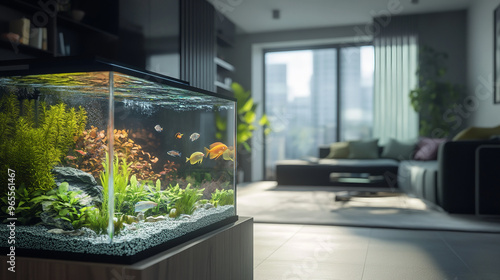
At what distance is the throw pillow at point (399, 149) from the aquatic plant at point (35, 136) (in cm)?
590

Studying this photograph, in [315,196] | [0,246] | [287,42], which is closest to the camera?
[0,246]

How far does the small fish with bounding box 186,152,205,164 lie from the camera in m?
1.32

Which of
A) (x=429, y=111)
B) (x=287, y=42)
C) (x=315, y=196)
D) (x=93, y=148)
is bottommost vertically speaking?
(x=315, y=196)

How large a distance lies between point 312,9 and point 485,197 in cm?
399

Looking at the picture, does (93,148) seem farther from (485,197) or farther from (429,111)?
(429,111)

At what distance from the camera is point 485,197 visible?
3316 millimetres

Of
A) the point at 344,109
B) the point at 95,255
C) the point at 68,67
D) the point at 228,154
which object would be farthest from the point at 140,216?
the point at 344,109

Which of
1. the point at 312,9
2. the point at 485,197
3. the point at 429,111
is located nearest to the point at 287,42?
the point at 312,9

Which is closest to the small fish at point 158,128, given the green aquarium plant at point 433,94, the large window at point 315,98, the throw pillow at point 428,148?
the throw pillow at point 428,148

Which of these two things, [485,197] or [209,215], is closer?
[209,215]

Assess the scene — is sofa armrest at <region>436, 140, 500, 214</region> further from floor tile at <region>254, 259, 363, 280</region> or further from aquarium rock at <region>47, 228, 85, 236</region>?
aquarium rock at <region>47, 228, 85, 236</region>

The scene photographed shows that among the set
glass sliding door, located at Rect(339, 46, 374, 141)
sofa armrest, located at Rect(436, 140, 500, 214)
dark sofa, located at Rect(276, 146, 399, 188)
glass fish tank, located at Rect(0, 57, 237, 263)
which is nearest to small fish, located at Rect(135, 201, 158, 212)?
glass fish tank, located at Rect(0, 57, 237, 263)

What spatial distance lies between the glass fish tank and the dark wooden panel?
4.16 m

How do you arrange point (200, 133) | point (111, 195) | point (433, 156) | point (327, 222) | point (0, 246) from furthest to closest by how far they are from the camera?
point (433, 156), point (327, 222), point (200, 133), point (0, 246), point (111, 195)
